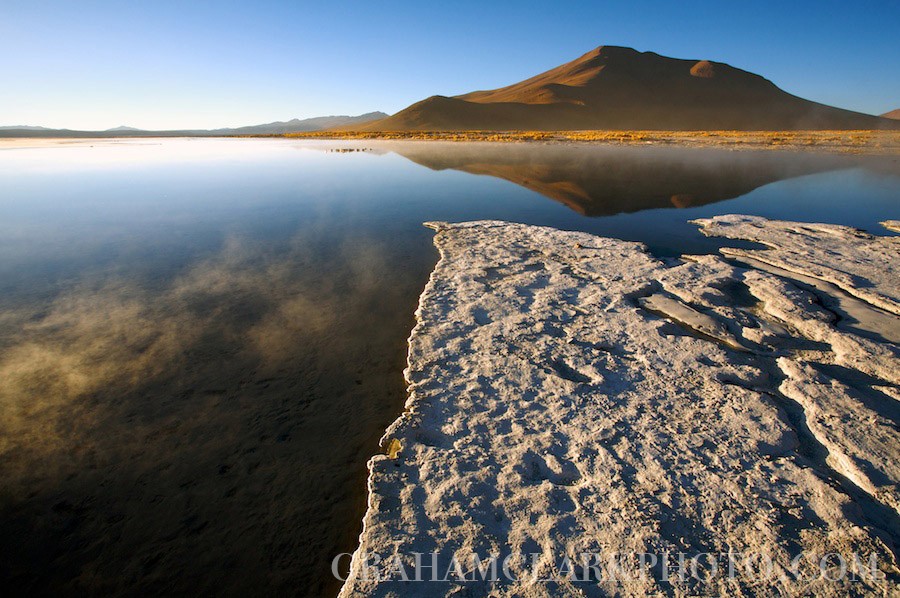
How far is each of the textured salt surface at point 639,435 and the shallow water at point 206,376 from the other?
56 centimetres

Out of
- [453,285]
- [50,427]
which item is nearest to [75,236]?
[50,427]

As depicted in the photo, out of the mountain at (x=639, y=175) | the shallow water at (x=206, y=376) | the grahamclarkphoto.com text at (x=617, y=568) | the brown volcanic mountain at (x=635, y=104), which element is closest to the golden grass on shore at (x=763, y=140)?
the mountain at (x=639, y=175)

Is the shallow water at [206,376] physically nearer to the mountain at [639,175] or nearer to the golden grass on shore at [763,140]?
the mountain at [639,175]

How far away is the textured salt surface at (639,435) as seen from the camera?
259 cm

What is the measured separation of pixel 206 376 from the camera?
4.35m

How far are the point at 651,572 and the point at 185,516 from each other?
3183 mm

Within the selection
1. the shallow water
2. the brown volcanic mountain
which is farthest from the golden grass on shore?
the brown volcanic mountain

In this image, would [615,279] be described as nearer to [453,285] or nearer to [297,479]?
[453,285]

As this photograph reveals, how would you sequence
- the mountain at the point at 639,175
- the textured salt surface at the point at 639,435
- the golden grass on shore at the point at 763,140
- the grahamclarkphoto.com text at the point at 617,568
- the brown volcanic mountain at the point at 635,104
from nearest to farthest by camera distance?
1. the grahamclarkphoto.com text at the point at 617,568
2. the textured salt surface at the point at 639,435
3. the mountain at the point at 639,175
4. the golden grass on shore at the point at 763,140
5. the brown volcanic mountain at the point at 635,104

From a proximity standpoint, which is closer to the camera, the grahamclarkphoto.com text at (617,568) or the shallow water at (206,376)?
the grahamclarkphoto.com text at (617,568)

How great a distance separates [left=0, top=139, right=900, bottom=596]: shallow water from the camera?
2689 millimetres

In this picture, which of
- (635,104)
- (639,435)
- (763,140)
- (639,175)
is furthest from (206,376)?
(635,104)

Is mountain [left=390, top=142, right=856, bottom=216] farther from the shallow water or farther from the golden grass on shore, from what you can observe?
the golden grass on shore

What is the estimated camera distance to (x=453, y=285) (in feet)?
21.9
